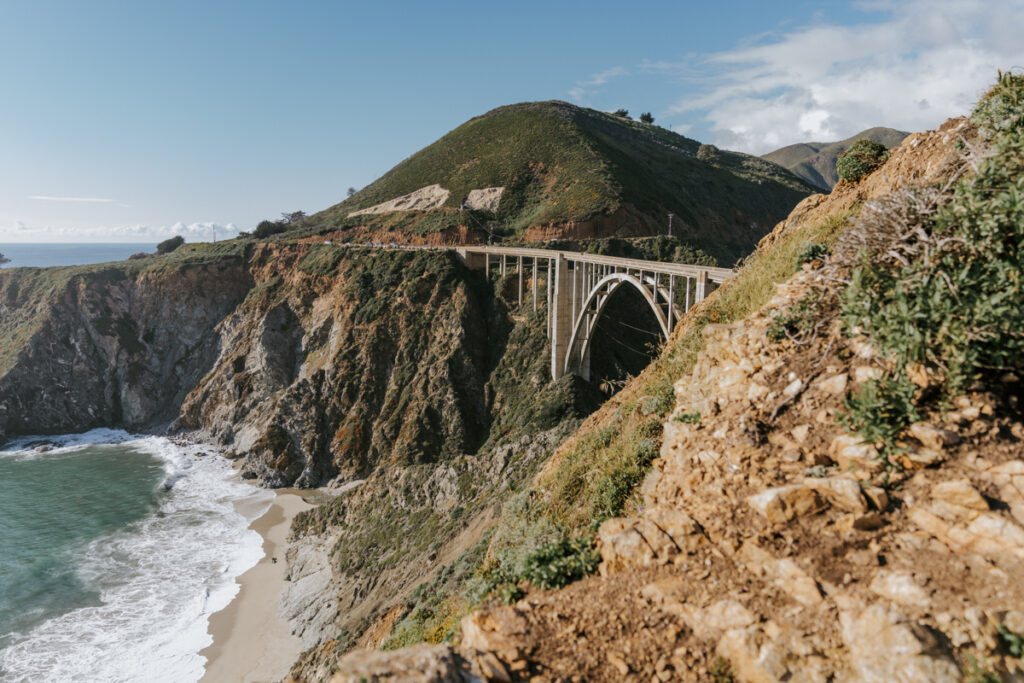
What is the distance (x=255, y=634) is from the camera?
2342cm

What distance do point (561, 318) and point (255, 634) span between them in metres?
25.5

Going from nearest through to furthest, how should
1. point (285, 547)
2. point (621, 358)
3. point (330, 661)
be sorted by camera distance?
point (330, 661)
point (285, 547)
point (621, 358)

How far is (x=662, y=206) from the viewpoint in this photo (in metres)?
64.4

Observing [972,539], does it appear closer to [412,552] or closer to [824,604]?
[824,604]

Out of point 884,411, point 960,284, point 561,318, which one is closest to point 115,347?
point 561,318

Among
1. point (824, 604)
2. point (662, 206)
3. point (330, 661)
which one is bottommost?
point (330, 661)

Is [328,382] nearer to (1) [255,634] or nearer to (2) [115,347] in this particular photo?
(1) [255,634]

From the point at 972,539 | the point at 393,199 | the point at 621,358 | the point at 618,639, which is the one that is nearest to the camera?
the point at 972,539

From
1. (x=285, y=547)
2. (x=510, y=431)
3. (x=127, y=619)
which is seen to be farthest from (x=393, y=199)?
(x=127, y=619)

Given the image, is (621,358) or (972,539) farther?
(621,358)

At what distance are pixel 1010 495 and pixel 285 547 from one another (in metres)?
33.8

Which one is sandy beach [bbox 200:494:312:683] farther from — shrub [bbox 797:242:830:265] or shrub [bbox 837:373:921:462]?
shrub [bbox 797:242:830:265]

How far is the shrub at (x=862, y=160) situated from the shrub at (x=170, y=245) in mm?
96190

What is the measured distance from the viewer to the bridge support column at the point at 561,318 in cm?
3688
